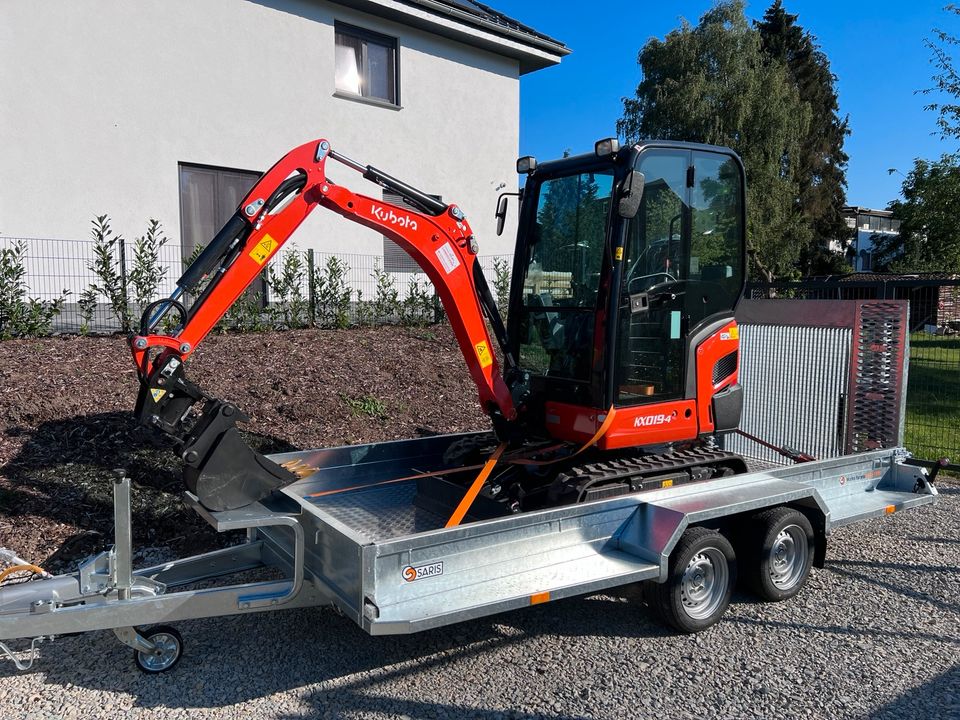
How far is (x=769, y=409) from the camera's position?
7434 millimetres

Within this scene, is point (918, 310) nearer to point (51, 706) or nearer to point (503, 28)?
point (51, 706)

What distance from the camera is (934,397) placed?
8680 mm

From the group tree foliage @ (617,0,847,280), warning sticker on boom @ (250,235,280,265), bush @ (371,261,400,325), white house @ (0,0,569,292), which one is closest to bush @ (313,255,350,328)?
bush @ (371,261,400,325)

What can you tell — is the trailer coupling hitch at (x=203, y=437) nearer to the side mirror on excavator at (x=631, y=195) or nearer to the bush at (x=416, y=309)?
the side mirror on excavator at (x=631, y=195)

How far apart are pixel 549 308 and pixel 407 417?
3.54m

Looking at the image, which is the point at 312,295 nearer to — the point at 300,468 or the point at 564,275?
the point at 300,468

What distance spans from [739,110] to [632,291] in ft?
85.4

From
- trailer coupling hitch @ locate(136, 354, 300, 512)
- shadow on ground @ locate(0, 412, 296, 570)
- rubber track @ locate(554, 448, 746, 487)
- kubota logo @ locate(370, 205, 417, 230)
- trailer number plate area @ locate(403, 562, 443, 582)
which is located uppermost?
kubota logo @ locate(370, 205, 417, 230)

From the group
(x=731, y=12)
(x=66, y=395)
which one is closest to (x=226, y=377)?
(x=66, y=395)

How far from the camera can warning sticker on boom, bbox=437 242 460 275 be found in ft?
16.5

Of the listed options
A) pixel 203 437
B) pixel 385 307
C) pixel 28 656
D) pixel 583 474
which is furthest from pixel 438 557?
pixel 385 307

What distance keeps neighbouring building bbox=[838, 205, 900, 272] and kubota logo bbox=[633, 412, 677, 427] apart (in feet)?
131

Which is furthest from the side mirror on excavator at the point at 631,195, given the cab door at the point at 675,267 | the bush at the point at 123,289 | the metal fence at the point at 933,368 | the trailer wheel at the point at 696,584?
the bush at the point at 123,289

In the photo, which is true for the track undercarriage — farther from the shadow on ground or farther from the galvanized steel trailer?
the shadow on ground
